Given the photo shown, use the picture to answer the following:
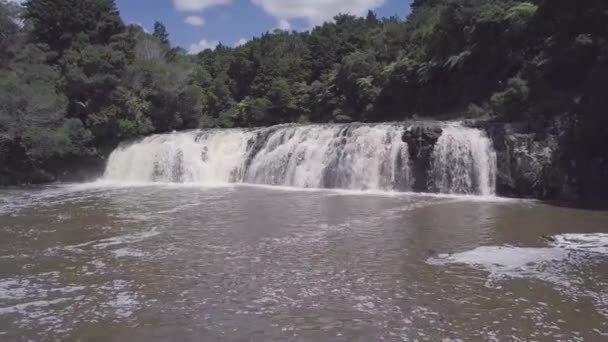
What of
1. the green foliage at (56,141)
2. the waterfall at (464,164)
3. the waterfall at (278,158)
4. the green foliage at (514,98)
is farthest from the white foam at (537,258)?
the green foliage at (56,141)

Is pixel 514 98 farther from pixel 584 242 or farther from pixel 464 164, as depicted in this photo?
pixel 584 242

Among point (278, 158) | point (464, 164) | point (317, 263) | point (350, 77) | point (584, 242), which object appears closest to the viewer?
point (317, 263)

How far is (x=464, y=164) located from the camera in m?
18.2

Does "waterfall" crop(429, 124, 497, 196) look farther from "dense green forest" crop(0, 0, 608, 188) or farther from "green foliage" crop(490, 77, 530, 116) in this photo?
"green foliage" crop(490, 77, 530, 116)

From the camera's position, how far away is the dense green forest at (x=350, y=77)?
18812 millimetres

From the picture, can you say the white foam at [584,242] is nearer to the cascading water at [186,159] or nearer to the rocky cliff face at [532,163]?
the rocky cliff face at [532,163]

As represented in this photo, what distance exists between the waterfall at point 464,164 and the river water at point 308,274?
2769mm

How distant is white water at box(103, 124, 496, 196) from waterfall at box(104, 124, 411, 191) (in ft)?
0.11

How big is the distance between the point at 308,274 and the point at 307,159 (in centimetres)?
1231

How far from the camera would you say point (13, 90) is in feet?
77.5

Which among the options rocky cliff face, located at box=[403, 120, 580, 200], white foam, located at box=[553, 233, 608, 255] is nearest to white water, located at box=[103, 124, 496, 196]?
rocky cliff face, located at box=[403, 120, 580, 200]

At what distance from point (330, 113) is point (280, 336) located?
33.1 m

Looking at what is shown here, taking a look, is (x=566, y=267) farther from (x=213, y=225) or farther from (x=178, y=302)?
(x=213, y=225)

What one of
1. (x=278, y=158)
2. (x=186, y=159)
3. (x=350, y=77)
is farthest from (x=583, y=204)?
(x=350, y=77)
